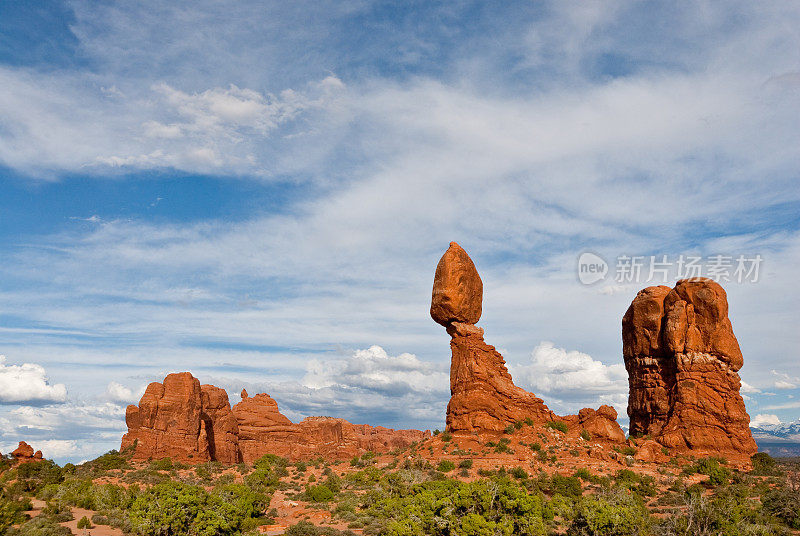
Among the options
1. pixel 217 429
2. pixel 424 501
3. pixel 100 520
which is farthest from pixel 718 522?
pixel 217 429

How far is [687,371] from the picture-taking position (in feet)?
160

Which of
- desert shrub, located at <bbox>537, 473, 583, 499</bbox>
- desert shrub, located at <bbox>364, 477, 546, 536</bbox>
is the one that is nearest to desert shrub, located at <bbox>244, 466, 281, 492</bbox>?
desert shrub, located at <bbox>364, 477, 546, 536</bbox>

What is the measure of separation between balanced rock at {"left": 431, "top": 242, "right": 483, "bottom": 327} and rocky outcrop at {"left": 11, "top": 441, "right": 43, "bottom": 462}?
42.4 meters

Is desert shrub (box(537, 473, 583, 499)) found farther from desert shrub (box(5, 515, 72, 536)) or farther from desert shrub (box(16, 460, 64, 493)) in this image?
desert shrub (box(16, 460, 64, 493))

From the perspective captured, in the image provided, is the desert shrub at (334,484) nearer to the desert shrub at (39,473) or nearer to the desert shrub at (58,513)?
the desert shrub at (58,513)

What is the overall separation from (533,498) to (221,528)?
14.7 metres

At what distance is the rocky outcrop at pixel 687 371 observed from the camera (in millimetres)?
46688

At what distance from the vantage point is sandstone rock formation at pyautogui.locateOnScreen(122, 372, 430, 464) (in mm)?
66938

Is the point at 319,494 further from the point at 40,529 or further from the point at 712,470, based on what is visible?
the point at 712,470

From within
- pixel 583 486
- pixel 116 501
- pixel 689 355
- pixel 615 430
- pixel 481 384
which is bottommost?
pixel 116 501

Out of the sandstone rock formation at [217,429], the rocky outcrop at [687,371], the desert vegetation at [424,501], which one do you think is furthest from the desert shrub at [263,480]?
the rocky outcrop at [687,371]

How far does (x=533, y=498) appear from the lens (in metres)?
25.2

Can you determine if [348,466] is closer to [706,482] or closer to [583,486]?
[583,486]

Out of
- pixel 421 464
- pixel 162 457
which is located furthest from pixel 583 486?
pixel 162 457
